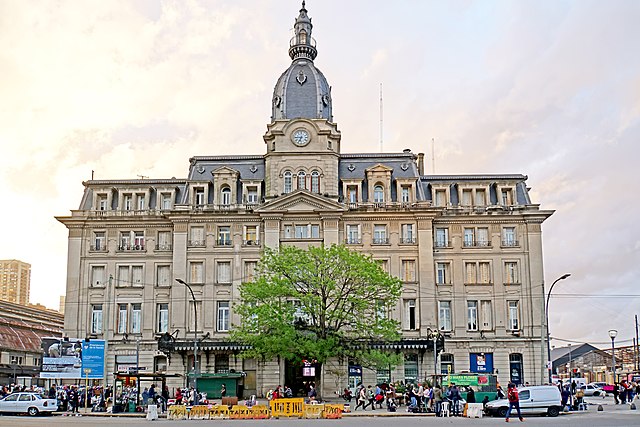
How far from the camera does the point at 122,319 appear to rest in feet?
225

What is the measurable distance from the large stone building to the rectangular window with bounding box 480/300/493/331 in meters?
0.10

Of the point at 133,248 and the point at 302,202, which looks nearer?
the point at 302,202

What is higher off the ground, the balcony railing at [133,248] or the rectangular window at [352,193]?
the rectangular window at [352,193]

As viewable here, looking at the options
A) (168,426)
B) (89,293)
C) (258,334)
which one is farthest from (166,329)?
(168,426)

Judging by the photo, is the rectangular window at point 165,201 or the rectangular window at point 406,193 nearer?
the rectangular window at point 406,193

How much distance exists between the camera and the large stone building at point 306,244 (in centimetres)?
6675

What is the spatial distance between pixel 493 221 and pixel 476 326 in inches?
374

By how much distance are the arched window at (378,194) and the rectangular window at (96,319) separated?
2671 centimetres

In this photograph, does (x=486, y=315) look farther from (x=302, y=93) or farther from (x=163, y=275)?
(x=163, y=275)

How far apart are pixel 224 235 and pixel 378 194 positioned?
14428mm

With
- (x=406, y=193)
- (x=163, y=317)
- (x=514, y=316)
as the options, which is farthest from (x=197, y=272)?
(x=514, y=316)

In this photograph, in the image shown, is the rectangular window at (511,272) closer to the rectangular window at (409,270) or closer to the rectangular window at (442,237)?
the rectangular window at (442,237)

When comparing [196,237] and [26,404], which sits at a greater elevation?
[196,237]

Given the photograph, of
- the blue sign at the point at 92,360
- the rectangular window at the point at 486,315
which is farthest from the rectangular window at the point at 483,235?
the blue sign at the point at 92,360
